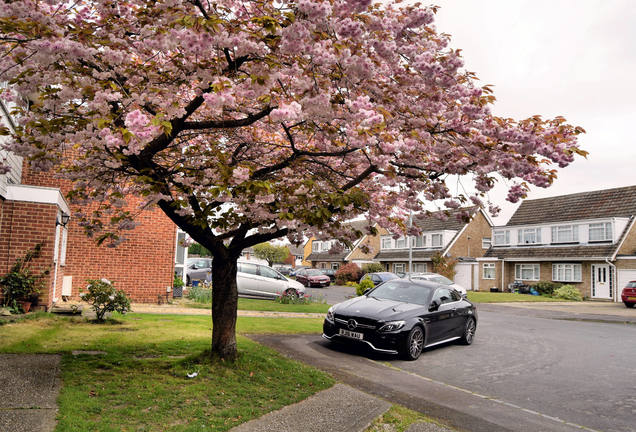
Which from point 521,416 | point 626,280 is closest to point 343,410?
point 521,416

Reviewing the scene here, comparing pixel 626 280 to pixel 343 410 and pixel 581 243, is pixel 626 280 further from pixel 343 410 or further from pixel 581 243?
pixel 343 410

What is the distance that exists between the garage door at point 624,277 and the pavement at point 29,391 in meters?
34.1

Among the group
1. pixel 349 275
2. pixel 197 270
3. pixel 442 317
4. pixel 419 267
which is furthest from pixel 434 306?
pixel 419 267

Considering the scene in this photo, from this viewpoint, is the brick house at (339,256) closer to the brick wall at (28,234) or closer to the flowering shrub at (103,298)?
the brick wall at (28,234)

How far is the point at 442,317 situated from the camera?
1043 centimetres

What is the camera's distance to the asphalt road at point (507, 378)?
5965 millimetres

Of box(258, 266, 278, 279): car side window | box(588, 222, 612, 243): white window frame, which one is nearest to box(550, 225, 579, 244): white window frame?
box(588, 222, 612, 243): white window frame

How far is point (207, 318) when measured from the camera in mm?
13227

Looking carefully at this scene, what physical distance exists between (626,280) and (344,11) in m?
33.6

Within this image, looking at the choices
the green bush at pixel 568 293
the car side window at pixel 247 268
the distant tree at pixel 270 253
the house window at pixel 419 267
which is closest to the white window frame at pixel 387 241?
the house window at pixel 419 267

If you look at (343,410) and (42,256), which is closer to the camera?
(343,410)

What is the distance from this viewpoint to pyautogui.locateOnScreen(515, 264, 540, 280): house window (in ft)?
124

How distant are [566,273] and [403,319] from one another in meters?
31.0

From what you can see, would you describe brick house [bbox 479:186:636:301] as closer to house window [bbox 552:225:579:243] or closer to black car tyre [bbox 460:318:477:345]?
house window [bbox 552:225:579:243]
